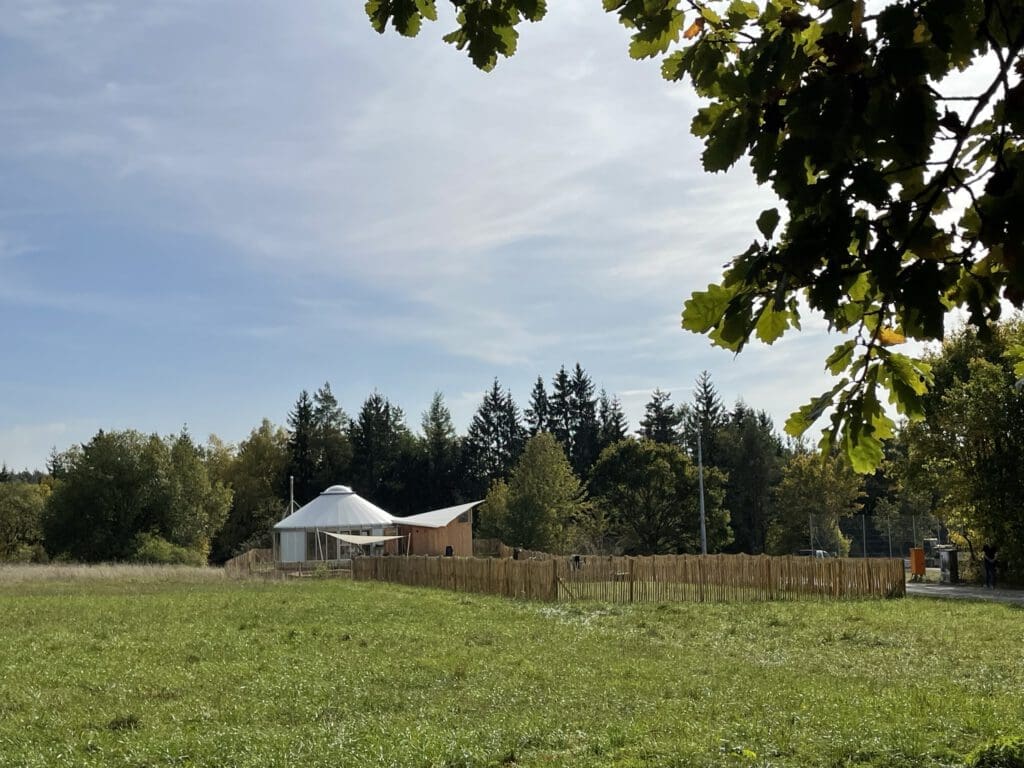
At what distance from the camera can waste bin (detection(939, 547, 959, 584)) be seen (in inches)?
1144

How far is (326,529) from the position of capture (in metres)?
49.3

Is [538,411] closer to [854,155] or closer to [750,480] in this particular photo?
[750,480]

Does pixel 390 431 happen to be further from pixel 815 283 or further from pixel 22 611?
pixel 815 283

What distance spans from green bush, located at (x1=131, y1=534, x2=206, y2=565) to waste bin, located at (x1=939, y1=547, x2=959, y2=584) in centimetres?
3737

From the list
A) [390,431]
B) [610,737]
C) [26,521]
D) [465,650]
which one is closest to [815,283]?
[610,737]

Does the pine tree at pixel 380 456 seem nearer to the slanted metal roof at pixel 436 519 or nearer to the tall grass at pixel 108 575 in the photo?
the slanted metal roof at pixel 436 519

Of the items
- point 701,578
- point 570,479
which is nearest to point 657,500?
point 570,479

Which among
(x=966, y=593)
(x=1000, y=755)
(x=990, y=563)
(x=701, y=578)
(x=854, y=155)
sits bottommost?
(x=966, y=593)

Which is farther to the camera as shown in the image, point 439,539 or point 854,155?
point 439,539

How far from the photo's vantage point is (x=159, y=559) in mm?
49469

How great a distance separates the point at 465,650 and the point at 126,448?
45.8m

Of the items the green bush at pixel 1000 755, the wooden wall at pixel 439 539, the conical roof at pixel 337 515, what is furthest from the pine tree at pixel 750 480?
the green bush at pixel 1000 755

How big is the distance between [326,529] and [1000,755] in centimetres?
4584

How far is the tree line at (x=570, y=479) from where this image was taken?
28312 millimetres
